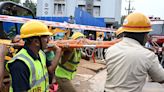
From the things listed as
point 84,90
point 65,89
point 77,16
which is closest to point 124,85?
point 65,89

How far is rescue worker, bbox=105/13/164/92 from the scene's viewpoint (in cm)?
297

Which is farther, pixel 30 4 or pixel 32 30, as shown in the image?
pixel 30 4

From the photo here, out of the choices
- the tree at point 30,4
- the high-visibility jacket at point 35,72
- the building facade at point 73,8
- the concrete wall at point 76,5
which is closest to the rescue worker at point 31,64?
the high-visibility jacket at point 35,72

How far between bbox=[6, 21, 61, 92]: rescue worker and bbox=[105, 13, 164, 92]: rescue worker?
697 mm

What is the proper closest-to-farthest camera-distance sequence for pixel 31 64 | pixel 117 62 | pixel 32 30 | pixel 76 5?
pixel 117 62 → pixel 31 64 → pixel 32 30 → pixel 76 5

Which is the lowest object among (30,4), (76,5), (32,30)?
(32,30)

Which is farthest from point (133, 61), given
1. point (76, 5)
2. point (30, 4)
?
point (30, 4)

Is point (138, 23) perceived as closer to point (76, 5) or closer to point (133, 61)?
point (133, 61)

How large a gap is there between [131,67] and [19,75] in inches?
37.9

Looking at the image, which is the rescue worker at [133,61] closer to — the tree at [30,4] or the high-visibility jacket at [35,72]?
the high-visibility jacket at [35,72]

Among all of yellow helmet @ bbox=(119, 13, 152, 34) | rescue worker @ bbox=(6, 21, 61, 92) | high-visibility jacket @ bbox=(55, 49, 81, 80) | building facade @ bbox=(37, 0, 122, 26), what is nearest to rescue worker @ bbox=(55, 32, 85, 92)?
high-visibility jacket @ bbox=(55, 49, 81, 80)

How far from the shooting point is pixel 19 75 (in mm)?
3215

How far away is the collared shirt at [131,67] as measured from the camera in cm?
296

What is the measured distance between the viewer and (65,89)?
6.58 meters
